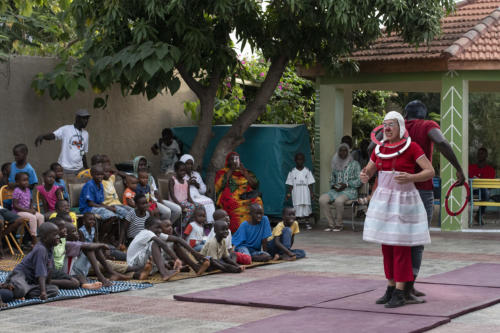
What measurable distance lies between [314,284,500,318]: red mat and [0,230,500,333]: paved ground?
16cm

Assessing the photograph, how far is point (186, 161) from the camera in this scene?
45.8ft

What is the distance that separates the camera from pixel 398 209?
24.5ft

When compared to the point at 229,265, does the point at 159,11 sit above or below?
above

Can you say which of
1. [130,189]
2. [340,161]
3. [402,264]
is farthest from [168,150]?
[402,264]

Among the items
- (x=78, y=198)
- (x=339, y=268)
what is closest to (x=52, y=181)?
(x=78, y=198)

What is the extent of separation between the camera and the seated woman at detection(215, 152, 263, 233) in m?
14.0

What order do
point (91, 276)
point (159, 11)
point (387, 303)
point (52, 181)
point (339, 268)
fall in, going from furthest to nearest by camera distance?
point (159, 11), point (52, 181), point (339, 268), point (91, 276), point (387, 303)

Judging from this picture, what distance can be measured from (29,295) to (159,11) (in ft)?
19.3

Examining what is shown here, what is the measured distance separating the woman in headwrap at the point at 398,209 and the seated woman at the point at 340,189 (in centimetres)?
744

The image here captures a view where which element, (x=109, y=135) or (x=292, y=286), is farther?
(x=109, y=135)

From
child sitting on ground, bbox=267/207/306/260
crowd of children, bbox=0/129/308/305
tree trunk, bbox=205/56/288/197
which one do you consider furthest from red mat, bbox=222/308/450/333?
tree trunk, bbox=205/56/288/197

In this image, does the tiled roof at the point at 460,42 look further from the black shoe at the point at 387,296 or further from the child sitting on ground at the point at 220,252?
the black shoe at the point at 387,296

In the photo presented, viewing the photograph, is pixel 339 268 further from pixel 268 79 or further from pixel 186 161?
pixel 268 79

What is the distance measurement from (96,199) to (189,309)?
15.5 feet
